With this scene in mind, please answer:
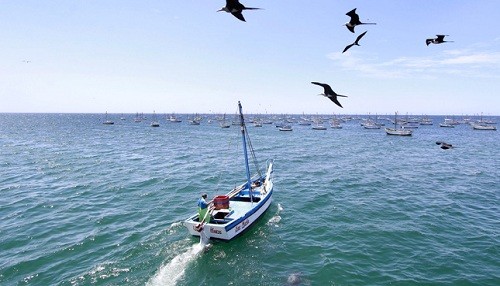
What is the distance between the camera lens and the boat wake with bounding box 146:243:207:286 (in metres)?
14.7

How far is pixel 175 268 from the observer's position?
52.0 feet

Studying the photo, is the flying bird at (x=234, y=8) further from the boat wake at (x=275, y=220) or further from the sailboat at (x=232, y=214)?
the boat wake at (x=275, y=220)

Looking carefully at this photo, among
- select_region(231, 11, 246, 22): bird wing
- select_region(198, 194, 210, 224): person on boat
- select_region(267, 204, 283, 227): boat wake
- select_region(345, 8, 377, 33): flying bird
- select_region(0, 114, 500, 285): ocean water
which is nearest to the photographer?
select_region(231, 11, 246, 22): bird wing

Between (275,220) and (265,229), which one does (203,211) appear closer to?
(265,229)

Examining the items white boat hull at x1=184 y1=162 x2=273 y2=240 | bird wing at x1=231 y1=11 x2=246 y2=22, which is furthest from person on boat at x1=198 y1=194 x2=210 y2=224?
bird wing at x1=231 y1=11 x2=246 y2=22

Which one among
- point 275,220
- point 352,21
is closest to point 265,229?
point 275,220

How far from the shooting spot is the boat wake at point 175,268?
48.2 feet

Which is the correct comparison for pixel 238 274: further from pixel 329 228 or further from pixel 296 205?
pixel 296 205

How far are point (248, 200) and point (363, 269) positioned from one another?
1075 centimetres

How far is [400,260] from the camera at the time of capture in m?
16.8

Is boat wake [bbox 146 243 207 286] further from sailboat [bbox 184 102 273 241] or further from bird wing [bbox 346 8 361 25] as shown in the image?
bird wing [bbox 346 8 361 25]

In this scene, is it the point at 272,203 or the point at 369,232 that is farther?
the point at 272,203

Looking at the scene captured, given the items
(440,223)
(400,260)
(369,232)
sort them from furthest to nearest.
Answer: (440,223)
(369,232)
(400,260)

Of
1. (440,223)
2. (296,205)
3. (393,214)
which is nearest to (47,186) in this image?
(296,205)
